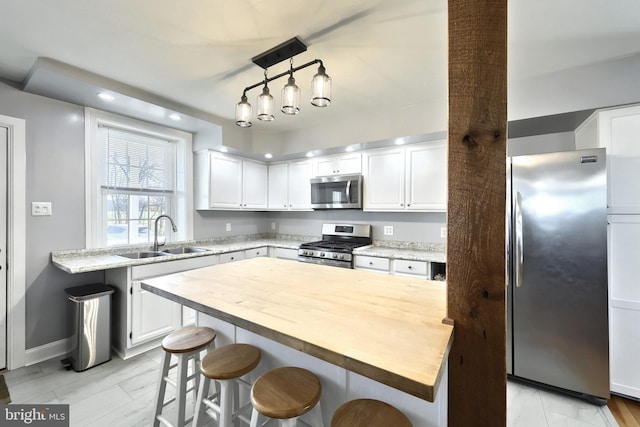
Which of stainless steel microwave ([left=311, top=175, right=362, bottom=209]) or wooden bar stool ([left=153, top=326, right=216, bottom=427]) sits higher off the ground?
stainless steel microwave ([left=311, top=175, right=362, bottom=209])

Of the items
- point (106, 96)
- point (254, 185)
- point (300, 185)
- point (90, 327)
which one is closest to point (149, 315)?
point (90, 327)

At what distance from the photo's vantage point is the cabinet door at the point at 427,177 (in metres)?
2.96

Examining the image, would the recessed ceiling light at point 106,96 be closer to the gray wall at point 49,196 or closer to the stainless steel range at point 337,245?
the gray wall at point 49,196

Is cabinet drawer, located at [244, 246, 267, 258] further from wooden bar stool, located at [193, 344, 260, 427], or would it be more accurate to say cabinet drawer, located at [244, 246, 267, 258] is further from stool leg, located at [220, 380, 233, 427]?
stool leg, located at [220, 380, 233, 427]

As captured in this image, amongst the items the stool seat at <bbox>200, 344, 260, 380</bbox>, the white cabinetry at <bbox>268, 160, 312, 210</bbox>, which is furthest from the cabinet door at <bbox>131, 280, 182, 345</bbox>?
the white cabinetry at <bbox>268, 160, 312, 210</bbox>

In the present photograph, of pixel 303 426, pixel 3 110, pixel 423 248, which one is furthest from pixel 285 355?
pixel 3 110

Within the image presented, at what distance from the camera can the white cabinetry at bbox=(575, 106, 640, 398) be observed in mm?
1933

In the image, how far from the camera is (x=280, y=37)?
5.80 ft

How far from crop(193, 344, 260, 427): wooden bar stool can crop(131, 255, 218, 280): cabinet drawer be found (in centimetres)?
157

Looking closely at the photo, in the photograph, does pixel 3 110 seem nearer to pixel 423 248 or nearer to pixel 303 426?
pixel 303 426

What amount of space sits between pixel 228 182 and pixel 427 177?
257 cm

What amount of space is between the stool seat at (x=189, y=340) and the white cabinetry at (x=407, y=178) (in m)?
2.38

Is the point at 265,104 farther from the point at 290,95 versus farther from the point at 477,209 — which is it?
the point at 477,209

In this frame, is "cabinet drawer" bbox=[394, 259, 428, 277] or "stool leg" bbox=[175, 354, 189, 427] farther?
"cabinet drawer" bbox=[394, 259, 428, 277]
